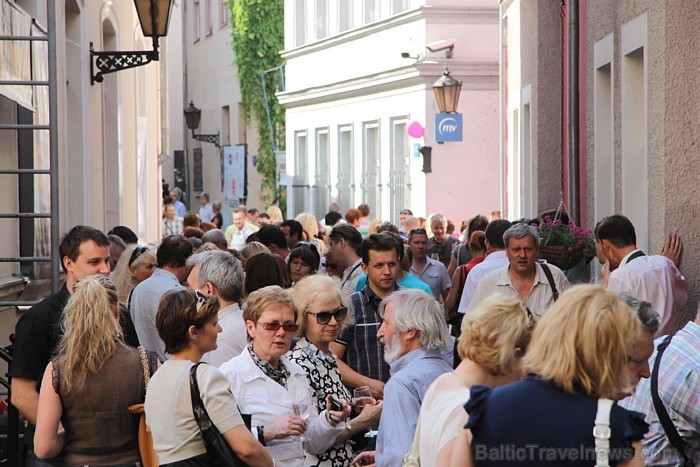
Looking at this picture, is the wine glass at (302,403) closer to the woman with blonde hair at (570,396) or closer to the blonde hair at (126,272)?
the woman with blonde hair at (570,396)

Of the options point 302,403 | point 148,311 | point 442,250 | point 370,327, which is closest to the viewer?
point 302,403

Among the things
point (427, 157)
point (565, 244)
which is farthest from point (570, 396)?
point (427, 157)

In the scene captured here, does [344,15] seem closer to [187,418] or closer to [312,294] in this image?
[312,294]

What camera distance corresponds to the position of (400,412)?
16.7 ft

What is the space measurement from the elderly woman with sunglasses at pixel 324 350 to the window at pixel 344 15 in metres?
22.7

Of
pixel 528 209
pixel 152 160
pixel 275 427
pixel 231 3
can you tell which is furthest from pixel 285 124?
pixel 275 427

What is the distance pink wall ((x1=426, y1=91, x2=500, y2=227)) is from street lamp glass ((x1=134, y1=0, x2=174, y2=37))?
40.4ft

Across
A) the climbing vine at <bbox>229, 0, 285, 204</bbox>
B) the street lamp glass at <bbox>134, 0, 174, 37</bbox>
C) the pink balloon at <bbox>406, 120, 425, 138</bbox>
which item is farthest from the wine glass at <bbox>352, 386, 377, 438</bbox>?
the climbing vine at <bbox>229, 0, 285, 204</bbox>

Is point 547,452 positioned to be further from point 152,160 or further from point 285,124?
point 285,124

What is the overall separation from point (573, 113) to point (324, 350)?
725cm

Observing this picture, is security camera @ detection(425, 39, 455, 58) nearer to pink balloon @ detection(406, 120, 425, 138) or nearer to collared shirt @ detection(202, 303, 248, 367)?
pink balloon @ detection(406, 120, 425, 138)

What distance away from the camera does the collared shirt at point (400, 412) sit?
5.05 metres

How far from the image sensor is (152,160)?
2059 centimetres

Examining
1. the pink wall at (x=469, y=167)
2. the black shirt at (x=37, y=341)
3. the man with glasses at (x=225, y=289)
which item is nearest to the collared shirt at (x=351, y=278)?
the man with glasses at (x=225, y=289)
